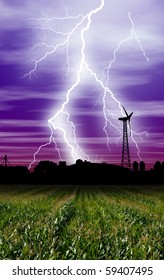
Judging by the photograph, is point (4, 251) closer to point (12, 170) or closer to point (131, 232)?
point (131, 232)

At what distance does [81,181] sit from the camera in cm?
11681

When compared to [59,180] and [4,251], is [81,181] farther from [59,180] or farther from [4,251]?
[4,251]

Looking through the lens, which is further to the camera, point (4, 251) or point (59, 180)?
point (59, 180)

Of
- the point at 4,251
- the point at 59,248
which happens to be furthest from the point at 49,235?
the point at 4,251

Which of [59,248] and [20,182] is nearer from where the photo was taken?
[59,248]

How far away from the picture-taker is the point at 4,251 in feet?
45.1
